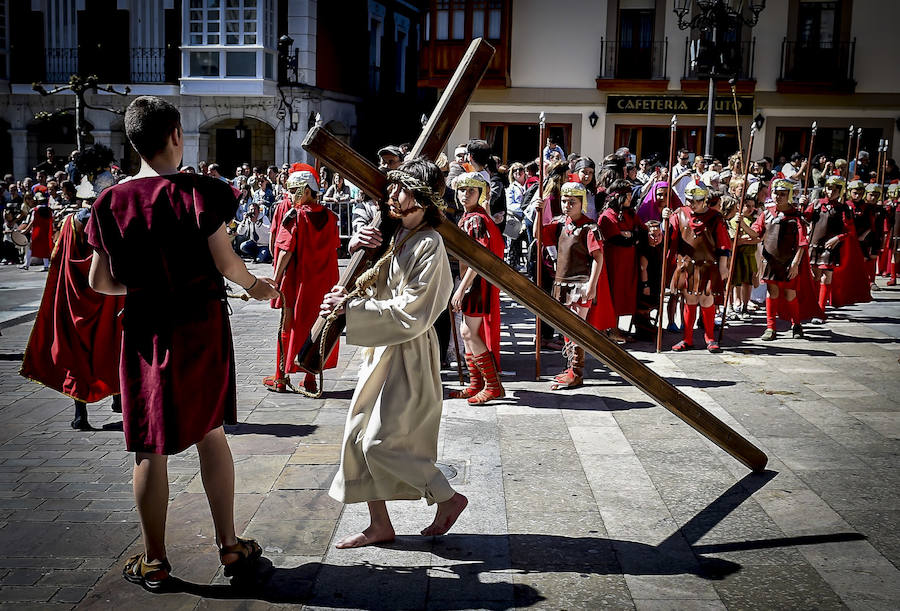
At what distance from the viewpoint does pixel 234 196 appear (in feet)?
12.1

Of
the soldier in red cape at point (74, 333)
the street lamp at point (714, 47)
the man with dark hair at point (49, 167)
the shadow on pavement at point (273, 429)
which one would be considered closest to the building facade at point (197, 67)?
the man with dark hair at point (49, 167)

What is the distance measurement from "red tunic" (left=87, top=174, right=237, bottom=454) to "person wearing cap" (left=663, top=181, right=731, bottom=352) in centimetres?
652

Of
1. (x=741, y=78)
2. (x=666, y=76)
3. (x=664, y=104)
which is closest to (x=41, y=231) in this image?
(x=664, y=104)

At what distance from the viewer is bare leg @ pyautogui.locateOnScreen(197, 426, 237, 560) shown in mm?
3768

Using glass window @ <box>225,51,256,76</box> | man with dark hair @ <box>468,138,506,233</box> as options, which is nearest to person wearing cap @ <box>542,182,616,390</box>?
man with dark hair @ <box>468,138,506,233</box>

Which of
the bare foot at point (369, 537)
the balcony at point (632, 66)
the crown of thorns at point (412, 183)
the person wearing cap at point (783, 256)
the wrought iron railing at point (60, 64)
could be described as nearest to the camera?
the crown of thorns at point (412, 183)

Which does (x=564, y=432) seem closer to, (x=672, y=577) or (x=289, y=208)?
(x=672, y=577)

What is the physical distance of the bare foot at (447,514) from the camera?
13.8 feet

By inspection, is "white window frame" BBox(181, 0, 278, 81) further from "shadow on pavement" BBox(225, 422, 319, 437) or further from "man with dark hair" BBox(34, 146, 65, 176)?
"shadow on pavement" BBox(225, 422, 319, 437)

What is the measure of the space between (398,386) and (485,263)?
703 millimetres

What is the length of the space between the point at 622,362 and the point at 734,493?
1.21m

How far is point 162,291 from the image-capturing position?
3.56m

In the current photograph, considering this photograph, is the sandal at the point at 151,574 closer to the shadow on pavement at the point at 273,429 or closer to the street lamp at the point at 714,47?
the shadow on pavement at the point at 273,429

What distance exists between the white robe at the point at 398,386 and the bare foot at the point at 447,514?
117 mm
